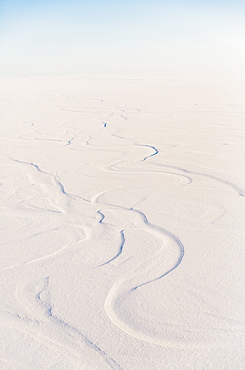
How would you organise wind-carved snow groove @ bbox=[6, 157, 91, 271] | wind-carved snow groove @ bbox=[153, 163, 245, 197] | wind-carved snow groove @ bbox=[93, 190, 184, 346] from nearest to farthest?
wind-carved snow groove @ bbox=[93, 190, 184, 346] → wind-carved snow groove @ bbox=[6, 157, 91, 271] → wind-carved snow groove @ bbox=[153, 163, 245, 197]

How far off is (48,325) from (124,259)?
874 mm

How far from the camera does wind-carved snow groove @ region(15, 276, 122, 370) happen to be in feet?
6.94

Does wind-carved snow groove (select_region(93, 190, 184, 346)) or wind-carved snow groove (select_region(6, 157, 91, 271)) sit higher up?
wind-carved snow groove (select_region(93, 190, 184, 346))

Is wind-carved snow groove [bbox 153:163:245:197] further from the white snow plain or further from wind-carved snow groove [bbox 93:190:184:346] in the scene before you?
wind-carved snow groove [bbox 93:190:184:346]

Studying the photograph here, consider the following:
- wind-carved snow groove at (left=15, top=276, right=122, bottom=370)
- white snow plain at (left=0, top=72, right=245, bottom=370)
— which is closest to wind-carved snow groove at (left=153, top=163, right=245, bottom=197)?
white snow plain at (left=0, top=72, right=245, bottom=370)

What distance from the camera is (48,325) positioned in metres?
2.33

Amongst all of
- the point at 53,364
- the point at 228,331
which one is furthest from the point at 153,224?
the point at 53,364

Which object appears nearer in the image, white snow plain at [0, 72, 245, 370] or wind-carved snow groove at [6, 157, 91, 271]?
white snow plain at [0, 72, 245, 370]

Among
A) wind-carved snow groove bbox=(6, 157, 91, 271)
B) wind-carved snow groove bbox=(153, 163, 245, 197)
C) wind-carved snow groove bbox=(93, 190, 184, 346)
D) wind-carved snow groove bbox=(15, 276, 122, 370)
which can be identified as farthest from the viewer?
wind-carved snow groove bbox=(153, 163, 245, 197)

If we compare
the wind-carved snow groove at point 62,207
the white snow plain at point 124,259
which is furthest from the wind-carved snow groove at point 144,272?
the wind-carved snow groove at point 62,207

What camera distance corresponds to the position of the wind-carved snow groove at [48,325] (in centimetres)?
212

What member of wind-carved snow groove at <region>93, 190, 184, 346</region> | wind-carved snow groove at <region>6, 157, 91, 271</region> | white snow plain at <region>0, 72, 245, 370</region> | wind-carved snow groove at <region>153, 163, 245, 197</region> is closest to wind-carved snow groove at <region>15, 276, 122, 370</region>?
white snow plain at <region>0, 72, 245, 370</region>

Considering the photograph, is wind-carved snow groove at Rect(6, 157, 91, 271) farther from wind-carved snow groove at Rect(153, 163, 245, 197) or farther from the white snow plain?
wind-carved snow groove at Rect(153, 163, 245, 197)

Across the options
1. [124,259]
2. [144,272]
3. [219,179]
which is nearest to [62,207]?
[124,259]
